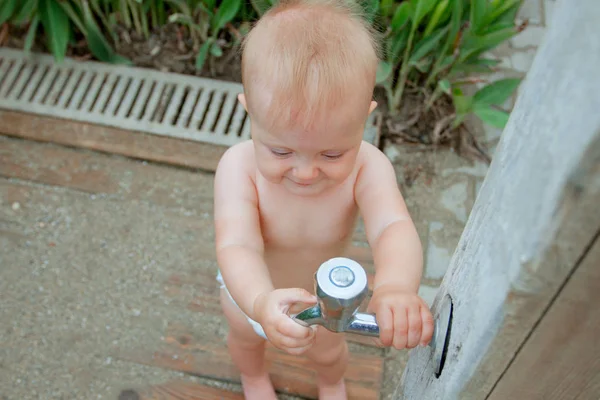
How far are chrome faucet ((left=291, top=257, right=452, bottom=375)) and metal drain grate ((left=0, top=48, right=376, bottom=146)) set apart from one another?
4.07ft

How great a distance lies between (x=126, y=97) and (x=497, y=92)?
3.97ft

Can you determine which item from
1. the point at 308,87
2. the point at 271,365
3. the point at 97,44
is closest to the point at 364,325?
the point at 308,87

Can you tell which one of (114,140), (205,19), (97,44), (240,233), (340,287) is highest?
(340,287)

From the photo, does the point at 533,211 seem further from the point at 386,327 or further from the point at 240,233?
the point at 240,233

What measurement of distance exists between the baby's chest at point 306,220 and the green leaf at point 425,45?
37.2 inches

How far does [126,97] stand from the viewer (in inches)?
80.7

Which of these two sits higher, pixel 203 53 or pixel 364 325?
pixel 364 325

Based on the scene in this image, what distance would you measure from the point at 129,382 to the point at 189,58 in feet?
3.82

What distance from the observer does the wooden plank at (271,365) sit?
149 cm

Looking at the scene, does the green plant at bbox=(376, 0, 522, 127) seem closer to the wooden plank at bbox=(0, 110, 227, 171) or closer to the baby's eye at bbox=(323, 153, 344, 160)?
the wooden plank at bbox=(0, 110, 227, 171)

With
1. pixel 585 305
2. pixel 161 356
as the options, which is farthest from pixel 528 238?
pixel 161 356

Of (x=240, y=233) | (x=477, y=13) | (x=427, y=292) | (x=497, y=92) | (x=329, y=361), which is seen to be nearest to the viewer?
(x=240, y=233)

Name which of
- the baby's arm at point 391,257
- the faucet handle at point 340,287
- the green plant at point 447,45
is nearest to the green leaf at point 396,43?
the green plant at point 447,45

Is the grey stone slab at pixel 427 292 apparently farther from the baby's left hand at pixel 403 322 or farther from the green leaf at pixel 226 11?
the green leaf at pixel 226 11
